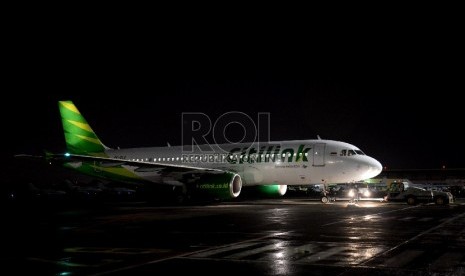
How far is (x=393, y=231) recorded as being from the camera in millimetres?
15773

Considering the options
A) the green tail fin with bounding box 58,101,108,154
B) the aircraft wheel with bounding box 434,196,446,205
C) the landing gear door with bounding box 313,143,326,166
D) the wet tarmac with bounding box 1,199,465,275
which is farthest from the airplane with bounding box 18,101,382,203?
the wet tarmac with bounding box 1,199,465,275

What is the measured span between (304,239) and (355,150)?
21001 millimetres

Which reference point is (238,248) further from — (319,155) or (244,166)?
(244,166)

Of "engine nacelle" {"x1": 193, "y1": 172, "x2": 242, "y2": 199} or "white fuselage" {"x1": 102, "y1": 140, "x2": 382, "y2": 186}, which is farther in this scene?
"white fuselage" {"x1": 102, "y1": 140, "x2": 382, "y2": 186}

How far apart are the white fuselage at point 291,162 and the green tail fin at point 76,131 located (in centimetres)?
777

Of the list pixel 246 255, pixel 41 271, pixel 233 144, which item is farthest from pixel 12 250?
pixel 233 144

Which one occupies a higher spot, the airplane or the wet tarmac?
the airplane

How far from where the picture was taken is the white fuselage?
33.3 meters

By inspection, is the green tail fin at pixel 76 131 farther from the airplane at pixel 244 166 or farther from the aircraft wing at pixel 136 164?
the aircraft wing at pixel 136 164

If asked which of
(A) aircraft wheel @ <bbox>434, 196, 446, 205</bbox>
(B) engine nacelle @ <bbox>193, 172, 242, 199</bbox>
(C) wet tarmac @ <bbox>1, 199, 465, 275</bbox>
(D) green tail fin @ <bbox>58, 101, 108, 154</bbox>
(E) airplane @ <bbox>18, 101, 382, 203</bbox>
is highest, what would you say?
(D) green tail fin @ <bbox>58, 101, 108, 154</bbox>

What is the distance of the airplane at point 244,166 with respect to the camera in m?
33.2

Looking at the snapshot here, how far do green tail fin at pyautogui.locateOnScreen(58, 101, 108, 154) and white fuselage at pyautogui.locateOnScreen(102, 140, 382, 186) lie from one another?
7.77 m

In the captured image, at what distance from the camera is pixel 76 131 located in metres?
43.7

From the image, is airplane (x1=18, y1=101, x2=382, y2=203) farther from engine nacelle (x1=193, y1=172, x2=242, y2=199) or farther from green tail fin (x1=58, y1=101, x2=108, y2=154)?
green tail fin (x1=58, y1=101, x2=108, y2=154)
